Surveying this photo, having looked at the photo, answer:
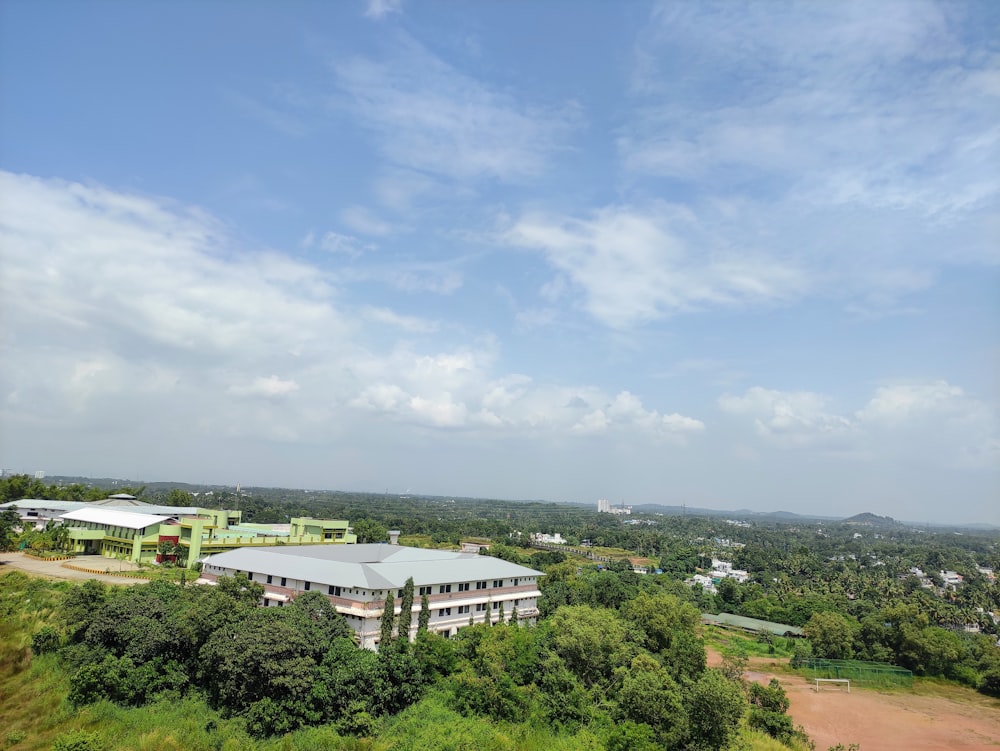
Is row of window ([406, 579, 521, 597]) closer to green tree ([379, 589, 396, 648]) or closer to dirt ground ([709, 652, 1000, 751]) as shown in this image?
green tree ([379, 589, 396, 648])

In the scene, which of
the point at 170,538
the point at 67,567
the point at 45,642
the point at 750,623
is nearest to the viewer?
the point at 45,642

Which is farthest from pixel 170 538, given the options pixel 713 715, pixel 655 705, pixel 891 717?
pixel 891 717

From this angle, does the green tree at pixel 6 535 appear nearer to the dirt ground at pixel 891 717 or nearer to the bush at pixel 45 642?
the bush at pixel 45 642

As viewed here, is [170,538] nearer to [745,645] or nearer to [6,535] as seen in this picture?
[6,535]

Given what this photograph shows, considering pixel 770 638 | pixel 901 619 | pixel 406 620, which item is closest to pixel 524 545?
pixel 770 638

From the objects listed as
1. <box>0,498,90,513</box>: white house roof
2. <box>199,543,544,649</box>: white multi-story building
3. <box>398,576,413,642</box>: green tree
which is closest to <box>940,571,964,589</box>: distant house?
<box>199,543,544,649</box>: white multi-story building

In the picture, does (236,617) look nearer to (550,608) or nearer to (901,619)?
(550,608)

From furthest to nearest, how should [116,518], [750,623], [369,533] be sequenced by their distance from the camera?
[369,533], [750,623], [116,518]
